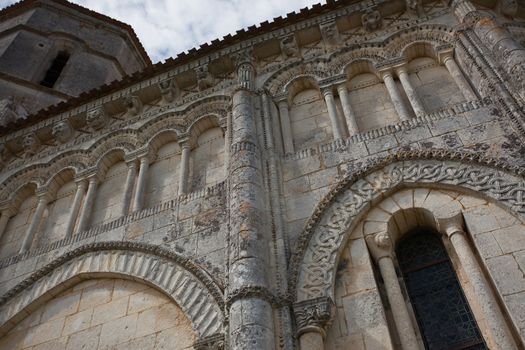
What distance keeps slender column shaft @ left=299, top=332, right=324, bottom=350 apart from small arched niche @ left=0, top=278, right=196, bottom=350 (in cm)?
129

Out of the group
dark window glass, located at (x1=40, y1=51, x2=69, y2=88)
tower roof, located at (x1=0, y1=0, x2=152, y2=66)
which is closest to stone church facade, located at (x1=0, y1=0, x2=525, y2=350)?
dark window glass, located at (x1=40, y1=51, x2=69, y2=88)

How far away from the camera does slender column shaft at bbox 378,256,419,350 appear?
4.71m

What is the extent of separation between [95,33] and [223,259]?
14.6m

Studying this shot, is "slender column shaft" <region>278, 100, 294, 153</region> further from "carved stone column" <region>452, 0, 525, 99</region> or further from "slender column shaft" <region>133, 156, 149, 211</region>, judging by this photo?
"carved stone column" <region>452, 0, 525, 99</region>

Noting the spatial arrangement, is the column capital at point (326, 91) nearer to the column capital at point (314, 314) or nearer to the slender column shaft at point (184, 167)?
the slender column shaft at point (184, 167)

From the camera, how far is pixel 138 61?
62.6 feet

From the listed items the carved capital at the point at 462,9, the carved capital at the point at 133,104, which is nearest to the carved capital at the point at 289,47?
the carved capital at the point at 462,9

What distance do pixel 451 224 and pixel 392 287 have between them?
3.00 feet

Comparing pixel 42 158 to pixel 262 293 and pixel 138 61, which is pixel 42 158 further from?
pixel 138 61

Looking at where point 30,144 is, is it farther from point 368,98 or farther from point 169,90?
point 368,98

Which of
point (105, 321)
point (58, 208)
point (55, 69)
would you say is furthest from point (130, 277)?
point (55, 69)

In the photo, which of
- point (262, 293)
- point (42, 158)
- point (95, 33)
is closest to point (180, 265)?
point (262, 293)

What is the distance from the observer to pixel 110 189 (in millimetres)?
8609

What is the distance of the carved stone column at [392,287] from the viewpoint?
4.74 m
